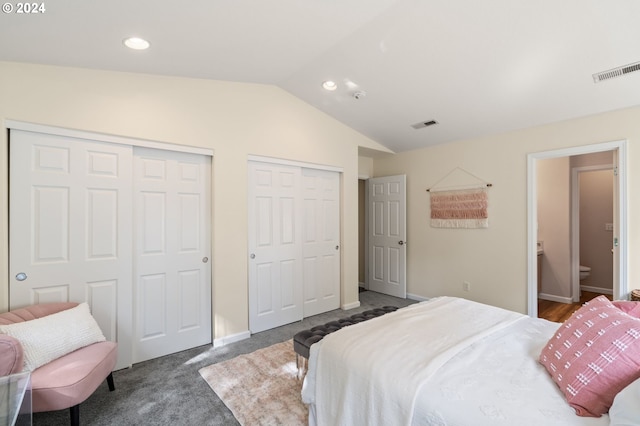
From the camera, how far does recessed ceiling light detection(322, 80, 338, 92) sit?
3.28m

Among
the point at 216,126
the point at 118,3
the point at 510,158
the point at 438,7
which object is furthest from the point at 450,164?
the point at 118,3

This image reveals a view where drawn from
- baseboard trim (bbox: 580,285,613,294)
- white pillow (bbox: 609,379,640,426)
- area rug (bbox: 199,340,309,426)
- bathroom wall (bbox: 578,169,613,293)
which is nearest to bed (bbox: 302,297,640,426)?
white pillow (bbox: 609,379,640,426)

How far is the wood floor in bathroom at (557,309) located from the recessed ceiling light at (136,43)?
16.7 ft

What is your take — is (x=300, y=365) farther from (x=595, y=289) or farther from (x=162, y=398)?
(x=595, y=289)

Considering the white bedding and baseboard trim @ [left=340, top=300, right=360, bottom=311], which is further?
baseboard trim @ [left=340, top=300, right=360, bottom=311]

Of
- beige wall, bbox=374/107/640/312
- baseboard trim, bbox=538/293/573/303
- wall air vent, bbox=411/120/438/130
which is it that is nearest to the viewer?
beige wall, bbox=374/107/640/312

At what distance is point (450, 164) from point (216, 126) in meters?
3.14

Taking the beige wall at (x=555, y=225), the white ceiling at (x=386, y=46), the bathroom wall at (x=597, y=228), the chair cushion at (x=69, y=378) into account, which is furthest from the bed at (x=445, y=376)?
the bathroom wall at (x=597, y=228)

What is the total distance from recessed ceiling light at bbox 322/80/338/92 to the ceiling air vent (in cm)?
233

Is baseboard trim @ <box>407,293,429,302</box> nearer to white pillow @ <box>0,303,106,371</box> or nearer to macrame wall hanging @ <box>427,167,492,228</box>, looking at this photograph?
macrame wall hanging @ <box>427,167,492,228</box>

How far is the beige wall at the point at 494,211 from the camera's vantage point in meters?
2.97

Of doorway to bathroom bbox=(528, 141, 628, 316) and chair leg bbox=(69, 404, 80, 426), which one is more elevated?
doorway to bathroom bbox=(528, 141, 628, 316)

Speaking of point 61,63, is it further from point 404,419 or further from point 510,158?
point 510,158

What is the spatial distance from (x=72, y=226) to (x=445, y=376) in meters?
2.85
